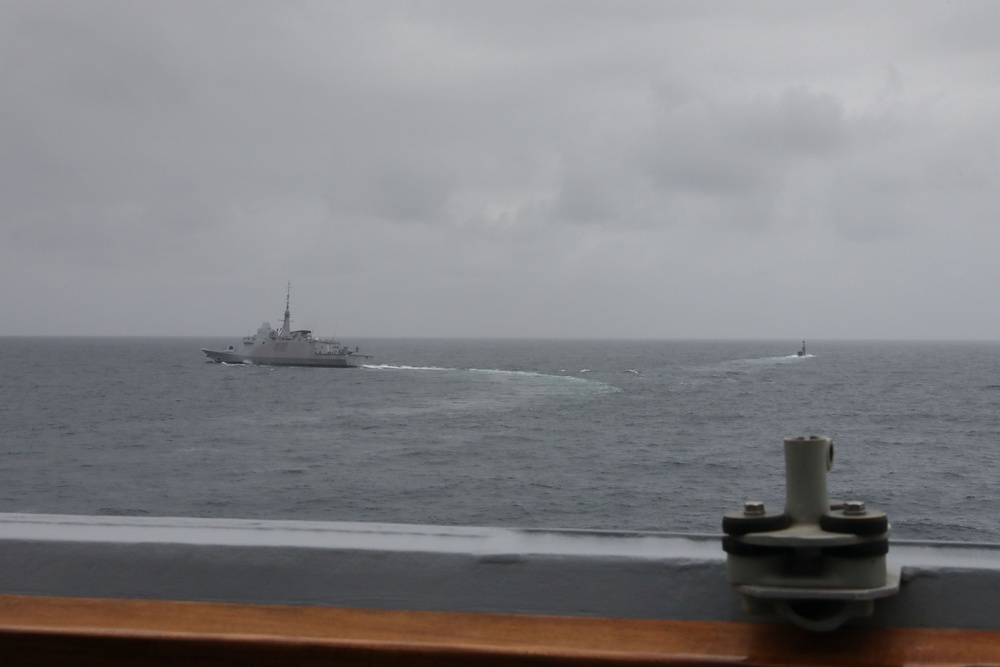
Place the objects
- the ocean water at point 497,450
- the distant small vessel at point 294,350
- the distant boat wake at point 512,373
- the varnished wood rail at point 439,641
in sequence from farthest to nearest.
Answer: the distant small vessel at point 294,350
the distant boat wake at point 512,373
the ocean water at point 497,450
the varnished wood rail at point 439,641

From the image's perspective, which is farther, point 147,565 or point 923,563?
point 147,565

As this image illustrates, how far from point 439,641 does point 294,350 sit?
66979 millimetres

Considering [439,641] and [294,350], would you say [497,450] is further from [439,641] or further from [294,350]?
[294,350]

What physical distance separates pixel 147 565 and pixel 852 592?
3.28 feet

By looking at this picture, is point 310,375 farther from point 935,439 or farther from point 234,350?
point 935,439

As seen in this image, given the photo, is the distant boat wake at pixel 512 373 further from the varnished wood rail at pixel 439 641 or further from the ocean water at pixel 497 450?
the varnished wood rail at pixel 439 641

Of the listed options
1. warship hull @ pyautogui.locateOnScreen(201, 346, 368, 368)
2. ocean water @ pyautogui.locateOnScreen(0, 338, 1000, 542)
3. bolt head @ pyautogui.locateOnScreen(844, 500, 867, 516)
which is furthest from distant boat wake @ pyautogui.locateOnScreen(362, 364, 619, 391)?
bolt head @ pyautogui.locateOnScreen(844, 500, 867, 516)

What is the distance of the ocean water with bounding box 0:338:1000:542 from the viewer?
2102cm

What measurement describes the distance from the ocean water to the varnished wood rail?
13.1 m

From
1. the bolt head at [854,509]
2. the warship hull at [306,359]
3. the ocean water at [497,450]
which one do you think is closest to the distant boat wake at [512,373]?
the ocean water at [497,450]

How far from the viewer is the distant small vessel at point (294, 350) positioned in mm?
66562

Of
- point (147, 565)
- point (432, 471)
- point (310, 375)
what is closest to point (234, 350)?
point (310, 375)

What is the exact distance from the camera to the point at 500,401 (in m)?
44.5

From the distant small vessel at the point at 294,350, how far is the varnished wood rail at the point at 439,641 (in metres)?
66.1
